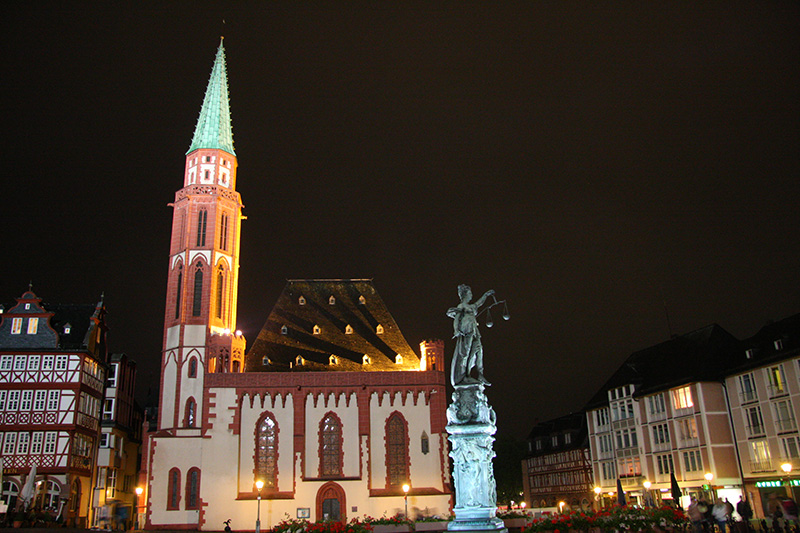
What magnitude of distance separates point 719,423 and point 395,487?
74.7 ft

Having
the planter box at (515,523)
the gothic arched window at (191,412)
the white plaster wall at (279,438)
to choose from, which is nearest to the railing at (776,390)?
the planter box at (515,523)

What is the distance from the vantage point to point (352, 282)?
5931 centimetres

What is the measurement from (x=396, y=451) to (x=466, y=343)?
3055 centimetres

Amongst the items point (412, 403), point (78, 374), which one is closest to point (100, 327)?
point (78, 374)

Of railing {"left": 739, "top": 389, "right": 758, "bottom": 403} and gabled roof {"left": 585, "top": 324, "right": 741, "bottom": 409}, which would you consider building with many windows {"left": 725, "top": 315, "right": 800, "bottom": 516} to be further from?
gabled roof {"left": 585, "top": 324, "right": 741, "bottom": 409}

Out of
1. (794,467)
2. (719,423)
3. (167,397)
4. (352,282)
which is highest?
(352,282)

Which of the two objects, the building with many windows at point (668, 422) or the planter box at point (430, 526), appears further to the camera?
the building with many windows at point (668, 422)

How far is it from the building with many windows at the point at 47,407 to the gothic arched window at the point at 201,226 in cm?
1000

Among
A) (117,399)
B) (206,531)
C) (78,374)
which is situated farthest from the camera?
(117,399)

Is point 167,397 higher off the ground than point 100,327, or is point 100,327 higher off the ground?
point 100,327

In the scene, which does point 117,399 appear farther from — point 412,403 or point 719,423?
point 719,423

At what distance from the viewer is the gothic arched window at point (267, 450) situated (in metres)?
46.5

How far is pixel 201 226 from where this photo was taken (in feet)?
176

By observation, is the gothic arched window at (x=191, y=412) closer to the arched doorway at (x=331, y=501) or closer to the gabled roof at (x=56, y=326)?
the gabled roof at (x=56, y=326)
